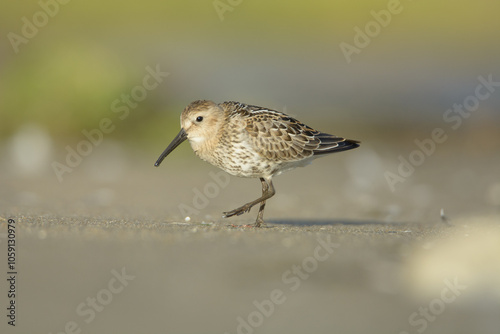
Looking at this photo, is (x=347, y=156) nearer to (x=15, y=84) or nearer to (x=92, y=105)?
(x=92, y=105)

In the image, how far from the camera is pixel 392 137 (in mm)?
16406

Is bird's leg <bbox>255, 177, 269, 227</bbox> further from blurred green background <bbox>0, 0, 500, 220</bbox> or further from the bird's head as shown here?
blurred green background <bbox>0, 0, 500, 220</bbox>

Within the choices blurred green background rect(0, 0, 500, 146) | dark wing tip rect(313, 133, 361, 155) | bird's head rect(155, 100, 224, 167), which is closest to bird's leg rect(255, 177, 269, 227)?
dark wing tip rect(313, 133, 361, 155)

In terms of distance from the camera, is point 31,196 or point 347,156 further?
point 347,156

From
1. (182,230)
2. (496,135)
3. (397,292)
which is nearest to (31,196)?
(182,230)

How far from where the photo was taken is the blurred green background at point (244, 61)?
15312 millimetres

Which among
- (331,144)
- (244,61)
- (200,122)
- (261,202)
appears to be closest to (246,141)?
(200,122)

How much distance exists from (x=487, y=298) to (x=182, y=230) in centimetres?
317

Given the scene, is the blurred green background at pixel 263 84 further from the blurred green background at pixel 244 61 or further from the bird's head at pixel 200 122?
the bird's head at pixel 200 122

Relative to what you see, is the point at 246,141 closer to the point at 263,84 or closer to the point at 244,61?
the point at 263,84

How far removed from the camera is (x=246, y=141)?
8.80 meters

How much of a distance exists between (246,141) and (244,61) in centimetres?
1367

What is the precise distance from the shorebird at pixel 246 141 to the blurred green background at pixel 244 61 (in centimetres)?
613

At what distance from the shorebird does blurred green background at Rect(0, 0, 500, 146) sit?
613 cm
